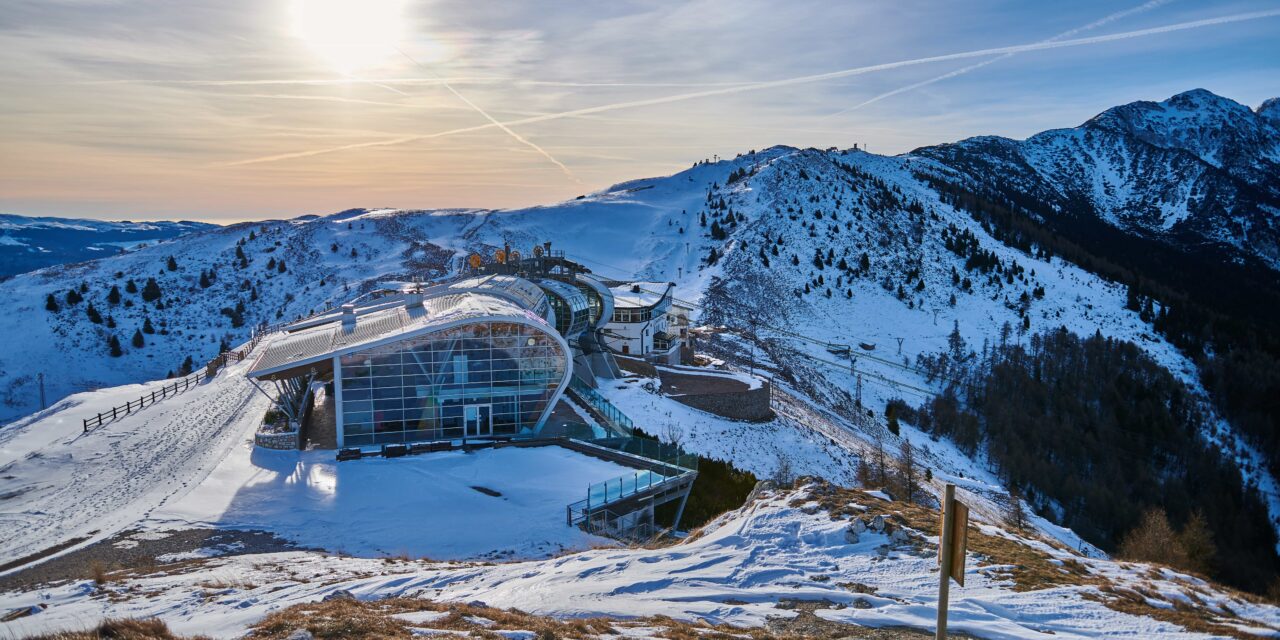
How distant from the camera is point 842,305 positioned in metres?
86.8

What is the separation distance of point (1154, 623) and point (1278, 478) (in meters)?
83.9

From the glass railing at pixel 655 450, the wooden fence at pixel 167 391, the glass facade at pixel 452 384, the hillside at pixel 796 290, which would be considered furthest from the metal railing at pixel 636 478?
the wooden fence at pixel 167 391

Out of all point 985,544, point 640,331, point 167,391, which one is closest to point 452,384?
point 985,544

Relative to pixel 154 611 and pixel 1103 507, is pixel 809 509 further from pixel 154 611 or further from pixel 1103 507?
pixel 1103 507

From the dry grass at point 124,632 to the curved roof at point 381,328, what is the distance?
19.4m

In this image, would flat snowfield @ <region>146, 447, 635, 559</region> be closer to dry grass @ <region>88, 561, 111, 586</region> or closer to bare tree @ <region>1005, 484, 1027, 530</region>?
dry grass @ <region>88, 561, 111, 586</region>

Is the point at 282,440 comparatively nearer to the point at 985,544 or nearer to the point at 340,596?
the point at 340,596

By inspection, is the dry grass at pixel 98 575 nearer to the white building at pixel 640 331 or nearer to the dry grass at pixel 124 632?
the dry grass at pixel 124 632

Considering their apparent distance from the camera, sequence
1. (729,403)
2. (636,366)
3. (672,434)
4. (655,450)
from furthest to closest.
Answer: (636,366)
(729,403)
(672,434)
(655,450)

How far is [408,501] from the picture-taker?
2447 cm

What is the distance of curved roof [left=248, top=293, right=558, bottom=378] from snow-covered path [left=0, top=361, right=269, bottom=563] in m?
4.51

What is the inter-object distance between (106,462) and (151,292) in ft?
203

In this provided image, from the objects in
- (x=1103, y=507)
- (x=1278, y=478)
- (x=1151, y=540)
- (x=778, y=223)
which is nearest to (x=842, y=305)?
(x=778, y=223)

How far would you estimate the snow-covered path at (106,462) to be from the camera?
22484mm
